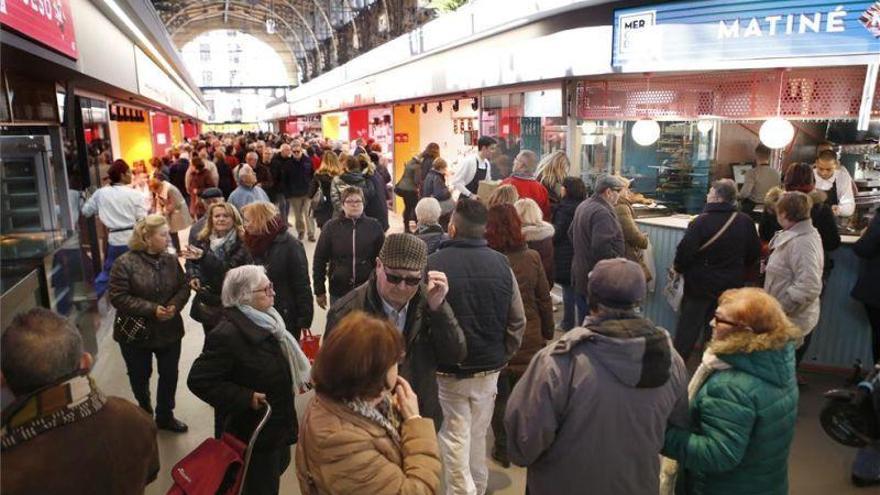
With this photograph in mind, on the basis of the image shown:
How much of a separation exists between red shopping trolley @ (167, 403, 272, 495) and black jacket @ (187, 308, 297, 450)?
0.57 feet

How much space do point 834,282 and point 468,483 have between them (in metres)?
3.90

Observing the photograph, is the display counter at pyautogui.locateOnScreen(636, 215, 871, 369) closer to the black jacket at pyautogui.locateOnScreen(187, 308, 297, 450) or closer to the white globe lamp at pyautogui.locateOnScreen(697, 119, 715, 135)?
the white globe lamp at pyautogui.locateOnScreen(697, 119, 715, 135)

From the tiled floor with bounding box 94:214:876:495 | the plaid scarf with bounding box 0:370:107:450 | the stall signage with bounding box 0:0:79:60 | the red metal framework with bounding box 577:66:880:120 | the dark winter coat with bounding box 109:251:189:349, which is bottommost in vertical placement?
the tiled floor with bounding box 94:214:876:495

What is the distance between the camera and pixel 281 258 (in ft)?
14.1

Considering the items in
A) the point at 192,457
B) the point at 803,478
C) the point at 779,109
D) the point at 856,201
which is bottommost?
the point at 803,478

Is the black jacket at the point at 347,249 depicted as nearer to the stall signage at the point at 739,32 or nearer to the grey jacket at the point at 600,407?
the grey jacket at the point at 600,407

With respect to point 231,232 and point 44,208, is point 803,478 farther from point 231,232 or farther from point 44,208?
point 44,208

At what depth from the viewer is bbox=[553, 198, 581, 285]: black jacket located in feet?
18.2

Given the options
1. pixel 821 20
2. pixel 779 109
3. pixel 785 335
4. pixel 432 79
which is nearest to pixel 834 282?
pixel 779 109

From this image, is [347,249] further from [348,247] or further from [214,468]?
[214,468]

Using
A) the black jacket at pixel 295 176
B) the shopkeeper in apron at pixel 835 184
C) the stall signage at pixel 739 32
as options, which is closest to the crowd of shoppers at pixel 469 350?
the stall signage at pixel 739 32

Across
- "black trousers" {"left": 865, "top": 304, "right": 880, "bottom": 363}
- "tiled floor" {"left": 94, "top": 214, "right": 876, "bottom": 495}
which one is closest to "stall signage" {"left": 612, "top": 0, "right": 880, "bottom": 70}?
"black trousers" {"left": 865, "top": 304, "right": 880, "bottom": 363}

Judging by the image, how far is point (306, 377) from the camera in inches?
120

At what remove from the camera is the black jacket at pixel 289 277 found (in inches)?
169
